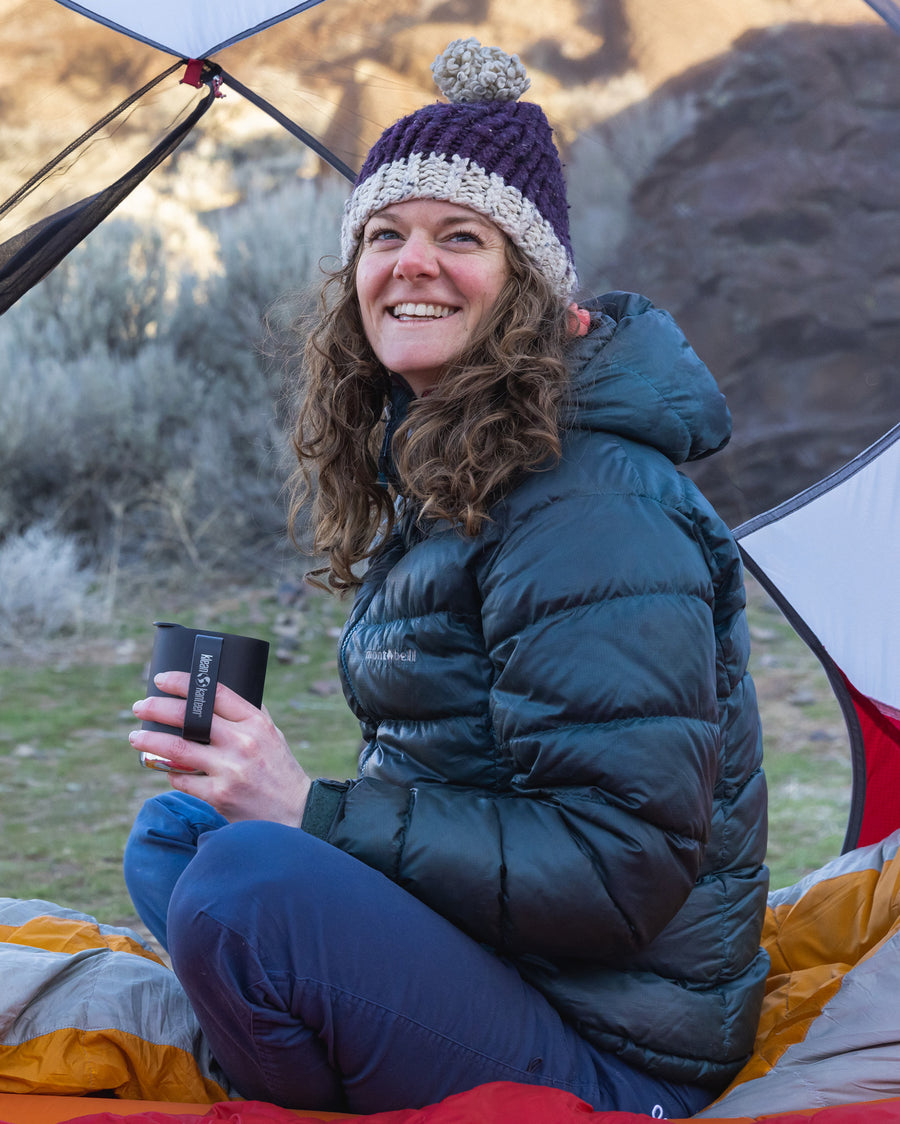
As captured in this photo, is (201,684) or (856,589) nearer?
(201,684)

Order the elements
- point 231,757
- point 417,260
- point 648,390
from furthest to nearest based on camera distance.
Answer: point 417,260 < point 648,390 < point 231,757

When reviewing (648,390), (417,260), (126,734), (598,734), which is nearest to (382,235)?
(417,260)

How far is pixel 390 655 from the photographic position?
157 cm

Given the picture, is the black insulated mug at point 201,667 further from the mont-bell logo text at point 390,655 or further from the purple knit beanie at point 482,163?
the purple knit beanie at point 482,163

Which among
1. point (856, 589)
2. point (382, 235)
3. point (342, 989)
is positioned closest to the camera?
point (342, 989)

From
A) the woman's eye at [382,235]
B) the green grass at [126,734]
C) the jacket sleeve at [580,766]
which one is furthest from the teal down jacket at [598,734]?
the green grass at [126,734]

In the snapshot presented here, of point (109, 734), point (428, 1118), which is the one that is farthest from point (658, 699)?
point (109, 734)

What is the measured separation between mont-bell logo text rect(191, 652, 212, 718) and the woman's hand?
2 cm

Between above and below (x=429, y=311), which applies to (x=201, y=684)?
below

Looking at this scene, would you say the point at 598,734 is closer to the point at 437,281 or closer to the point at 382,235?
the point at 437,281

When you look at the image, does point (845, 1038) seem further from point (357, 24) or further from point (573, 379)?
point (357, 24)

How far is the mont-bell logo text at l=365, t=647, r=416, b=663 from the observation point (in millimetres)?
Answer: 1542

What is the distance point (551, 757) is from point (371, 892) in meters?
0.26

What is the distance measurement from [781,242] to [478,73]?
0.87 m
